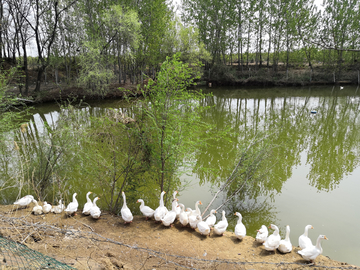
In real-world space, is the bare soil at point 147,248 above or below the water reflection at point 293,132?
below

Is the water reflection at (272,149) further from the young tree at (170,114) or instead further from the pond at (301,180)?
the young tree at (170,114)

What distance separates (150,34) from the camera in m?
30.8

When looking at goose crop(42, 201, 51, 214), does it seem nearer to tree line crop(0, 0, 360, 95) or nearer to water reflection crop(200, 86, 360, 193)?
water reflection crop(200, 86, 360, 193)

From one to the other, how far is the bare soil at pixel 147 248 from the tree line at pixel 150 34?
2016 cm

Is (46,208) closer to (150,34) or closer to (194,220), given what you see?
(194,220)

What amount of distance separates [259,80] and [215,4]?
16.2 meters

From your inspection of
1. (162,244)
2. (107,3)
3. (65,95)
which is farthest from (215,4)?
(162,244)

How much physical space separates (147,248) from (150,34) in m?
30.3

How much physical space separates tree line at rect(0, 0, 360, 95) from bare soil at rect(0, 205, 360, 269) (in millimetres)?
20162

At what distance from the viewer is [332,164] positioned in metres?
11.8

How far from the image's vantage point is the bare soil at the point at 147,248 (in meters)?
4.85

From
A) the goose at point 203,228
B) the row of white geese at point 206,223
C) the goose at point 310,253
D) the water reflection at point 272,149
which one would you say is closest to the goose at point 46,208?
the row of white geese at point 206,223

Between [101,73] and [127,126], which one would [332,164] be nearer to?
[127,126]

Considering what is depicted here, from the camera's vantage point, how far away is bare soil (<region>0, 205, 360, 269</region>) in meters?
4.85
